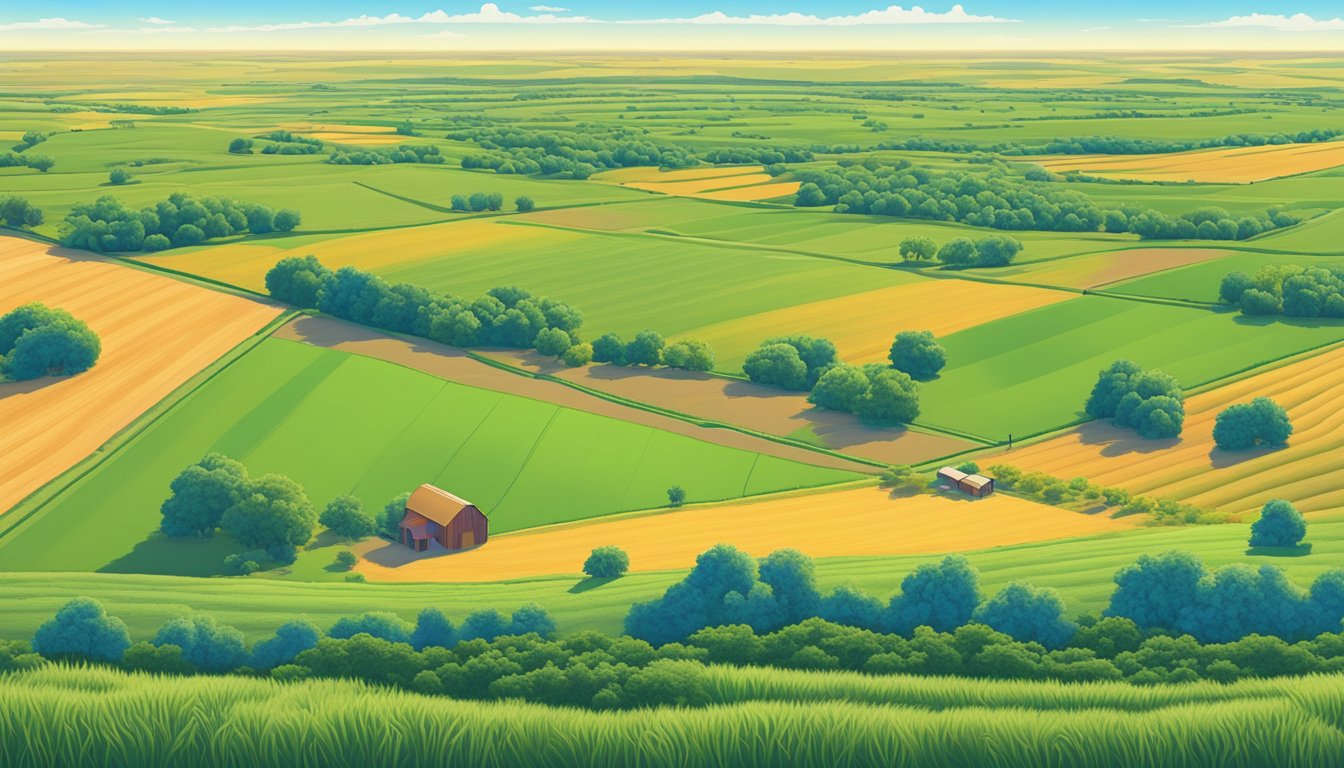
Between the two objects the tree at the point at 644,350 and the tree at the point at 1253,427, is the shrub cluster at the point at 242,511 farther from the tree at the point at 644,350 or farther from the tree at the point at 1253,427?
the tree at the point at 1253,427

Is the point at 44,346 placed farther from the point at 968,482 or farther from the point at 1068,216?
the point at 1068,216

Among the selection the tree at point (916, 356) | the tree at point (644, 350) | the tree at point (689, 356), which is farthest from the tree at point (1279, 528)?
the tree at point (644, 350)

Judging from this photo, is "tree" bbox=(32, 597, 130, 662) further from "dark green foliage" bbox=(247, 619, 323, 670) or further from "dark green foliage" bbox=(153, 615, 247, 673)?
"dark green foliage" bbox=(247, 619, 323, 670)

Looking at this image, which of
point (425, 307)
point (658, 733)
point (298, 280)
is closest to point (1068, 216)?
point (425, 307)

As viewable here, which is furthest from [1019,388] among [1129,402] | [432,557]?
[432,557]

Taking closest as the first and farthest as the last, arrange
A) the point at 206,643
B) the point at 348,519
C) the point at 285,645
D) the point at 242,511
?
the point at 285,645 → the point at 206,643 → the point at 242,511 → the point at 348,519

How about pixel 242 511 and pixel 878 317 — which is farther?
pixel 878 317
